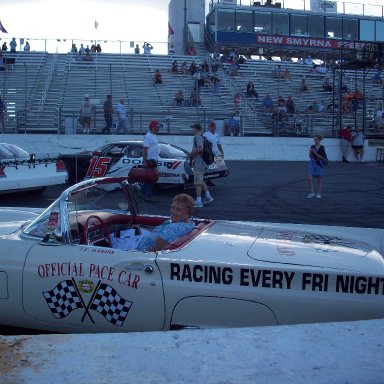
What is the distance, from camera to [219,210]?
10.5 metres

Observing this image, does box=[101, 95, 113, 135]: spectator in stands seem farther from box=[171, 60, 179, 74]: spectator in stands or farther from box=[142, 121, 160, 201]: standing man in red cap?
box=[142, 121, 160, 201]: standing man in red cap

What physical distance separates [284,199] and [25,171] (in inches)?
205

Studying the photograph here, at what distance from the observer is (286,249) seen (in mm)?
4066

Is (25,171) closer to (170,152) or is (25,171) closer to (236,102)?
(170,152)

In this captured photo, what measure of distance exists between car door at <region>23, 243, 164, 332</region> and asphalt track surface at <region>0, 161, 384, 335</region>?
9.00 feet

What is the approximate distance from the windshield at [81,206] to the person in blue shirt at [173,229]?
0.52 metres

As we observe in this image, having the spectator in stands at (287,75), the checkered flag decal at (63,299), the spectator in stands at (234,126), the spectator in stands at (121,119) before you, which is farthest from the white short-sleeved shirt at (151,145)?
the spectator in stands at (287,75)

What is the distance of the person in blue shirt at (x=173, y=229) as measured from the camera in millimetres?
4340

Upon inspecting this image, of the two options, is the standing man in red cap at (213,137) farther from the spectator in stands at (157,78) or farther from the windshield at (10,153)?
the spectator in stands at (157,78)

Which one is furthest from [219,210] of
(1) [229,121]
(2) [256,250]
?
(1) [229,121]

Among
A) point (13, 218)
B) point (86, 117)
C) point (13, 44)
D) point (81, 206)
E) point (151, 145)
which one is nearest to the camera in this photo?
point (81, 206)

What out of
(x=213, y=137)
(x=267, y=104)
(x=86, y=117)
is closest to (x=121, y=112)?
(x=86, y=117)

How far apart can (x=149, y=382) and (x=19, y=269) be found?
2.28 metres

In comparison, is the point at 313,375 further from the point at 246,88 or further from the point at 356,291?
the point at 246,88
